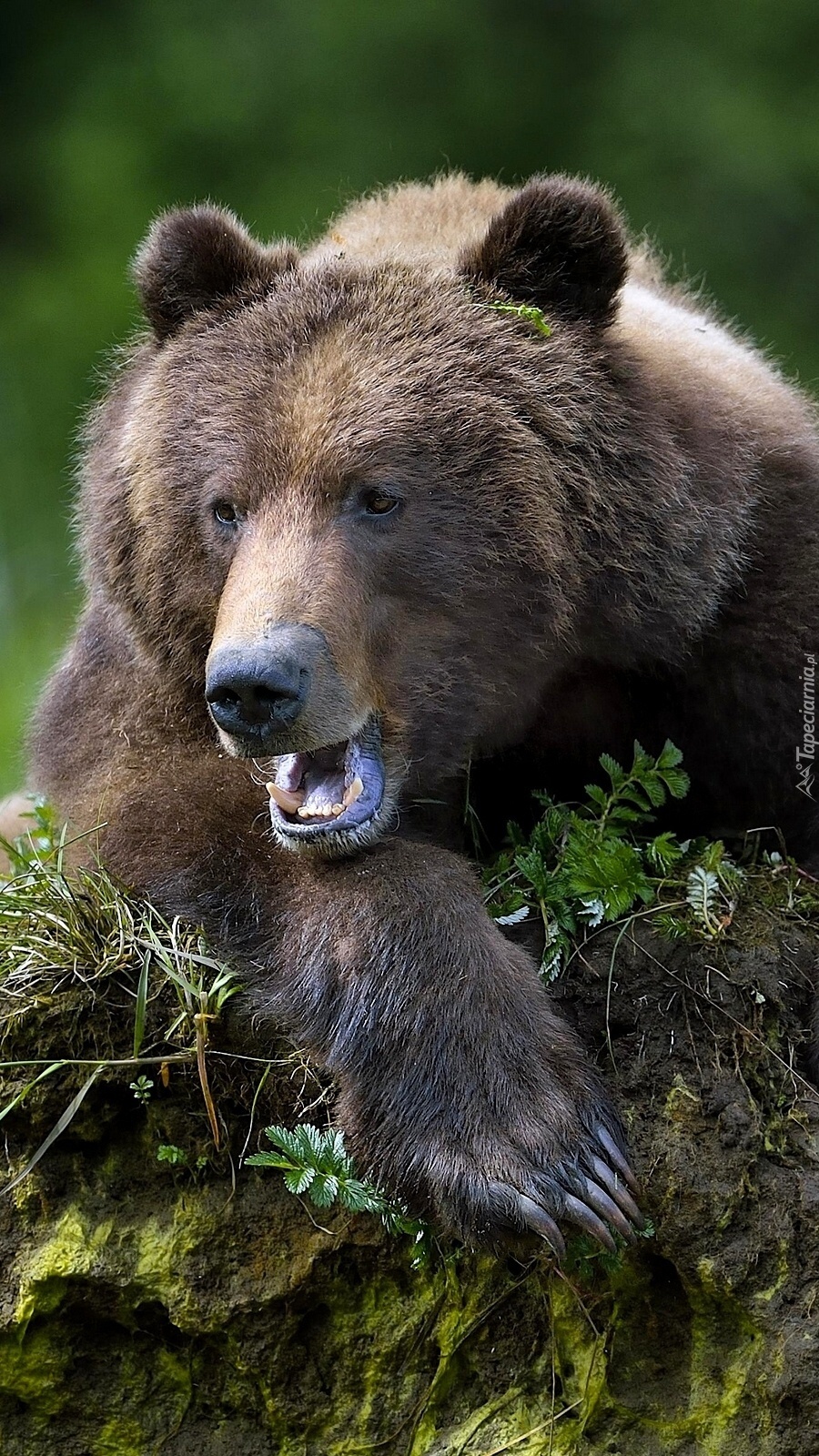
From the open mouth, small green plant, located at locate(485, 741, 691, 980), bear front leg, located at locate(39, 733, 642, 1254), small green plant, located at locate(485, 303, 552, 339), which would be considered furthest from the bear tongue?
small green plant, located at locate(485, 303, 552, 339)

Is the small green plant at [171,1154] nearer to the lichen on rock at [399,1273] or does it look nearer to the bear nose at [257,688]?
the lichen on rock at [399,1273]

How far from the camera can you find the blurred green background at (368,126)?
12234 millimetres

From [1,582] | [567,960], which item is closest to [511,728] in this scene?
[567,960]

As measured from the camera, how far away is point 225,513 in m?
3.70

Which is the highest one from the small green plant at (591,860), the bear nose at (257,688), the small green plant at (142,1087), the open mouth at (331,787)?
the bear nose at (257,688)

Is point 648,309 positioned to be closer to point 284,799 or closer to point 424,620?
point 424,620

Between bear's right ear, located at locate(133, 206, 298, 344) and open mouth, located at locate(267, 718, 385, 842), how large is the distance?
119 cm

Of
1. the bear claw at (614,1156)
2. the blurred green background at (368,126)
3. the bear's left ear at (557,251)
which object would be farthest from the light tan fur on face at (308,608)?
the blurred green background at (368,126)

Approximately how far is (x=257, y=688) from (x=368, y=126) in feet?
34.7

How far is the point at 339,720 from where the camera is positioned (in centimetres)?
334

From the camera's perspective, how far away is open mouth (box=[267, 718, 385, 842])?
343 centimetres

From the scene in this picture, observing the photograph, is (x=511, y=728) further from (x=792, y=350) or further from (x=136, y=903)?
(x=792, y=350)

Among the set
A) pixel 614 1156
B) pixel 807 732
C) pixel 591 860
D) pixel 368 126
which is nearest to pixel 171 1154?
pixel 614 1156

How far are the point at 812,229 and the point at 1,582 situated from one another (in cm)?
647
